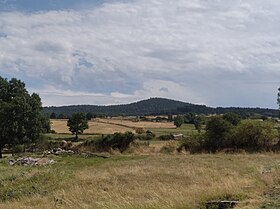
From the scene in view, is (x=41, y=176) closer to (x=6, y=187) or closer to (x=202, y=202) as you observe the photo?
(x=6, y=187)

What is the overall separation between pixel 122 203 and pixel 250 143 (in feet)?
126

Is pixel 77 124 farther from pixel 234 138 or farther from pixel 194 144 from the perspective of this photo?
pixel 234 138

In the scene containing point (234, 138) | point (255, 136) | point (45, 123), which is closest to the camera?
point (255, 136)

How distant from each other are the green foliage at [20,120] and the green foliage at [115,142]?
25.6 feet

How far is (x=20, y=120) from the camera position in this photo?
53.1 meters

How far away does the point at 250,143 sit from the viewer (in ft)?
154

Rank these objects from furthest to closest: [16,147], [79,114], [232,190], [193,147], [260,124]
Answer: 1. [79,114]
2. [16,147]
3. [193,147]
4. [260,124]
5. [232,190]

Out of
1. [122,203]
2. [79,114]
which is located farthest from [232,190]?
[79,114]

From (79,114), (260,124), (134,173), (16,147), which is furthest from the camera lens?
(79,114)

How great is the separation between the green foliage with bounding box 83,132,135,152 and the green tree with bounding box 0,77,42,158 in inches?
308

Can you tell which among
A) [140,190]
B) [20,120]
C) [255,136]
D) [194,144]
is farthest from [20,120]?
[140,190]

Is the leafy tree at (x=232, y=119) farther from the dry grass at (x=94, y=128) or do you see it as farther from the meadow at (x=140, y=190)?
the dry grass at (x=94, y=128)

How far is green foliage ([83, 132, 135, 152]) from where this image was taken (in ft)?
179

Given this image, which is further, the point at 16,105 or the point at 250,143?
the point at 16,105
